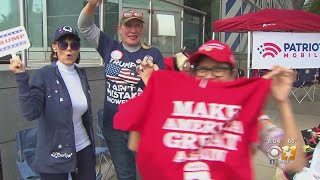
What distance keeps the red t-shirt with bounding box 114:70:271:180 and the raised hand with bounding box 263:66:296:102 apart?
40mm

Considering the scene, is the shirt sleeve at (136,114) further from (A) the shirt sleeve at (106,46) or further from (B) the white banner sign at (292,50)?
(B) the white banner sign at (292,50)

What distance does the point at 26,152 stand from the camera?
380 centimetres

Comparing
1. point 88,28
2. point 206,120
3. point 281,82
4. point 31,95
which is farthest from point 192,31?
point 206,120

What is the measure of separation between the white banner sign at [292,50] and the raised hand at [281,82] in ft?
16.7

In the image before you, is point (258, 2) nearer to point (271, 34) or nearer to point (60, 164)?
point (271, 34)

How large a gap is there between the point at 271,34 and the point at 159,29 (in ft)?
6.50

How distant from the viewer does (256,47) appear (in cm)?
702

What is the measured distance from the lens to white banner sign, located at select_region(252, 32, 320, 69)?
677 cm

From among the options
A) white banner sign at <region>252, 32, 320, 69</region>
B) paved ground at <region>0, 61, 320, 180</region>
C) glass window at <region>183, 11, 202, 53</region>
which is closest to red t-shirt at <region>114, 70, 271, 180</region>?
paved ground at <region>0, 61, 320, 180</region>

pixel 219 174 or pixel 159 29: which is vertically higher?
pixel 159 29

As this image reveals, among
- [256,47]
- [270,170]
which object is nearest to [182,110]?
[270,170]

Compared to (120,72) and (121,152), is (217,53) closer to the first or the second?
(120,72)

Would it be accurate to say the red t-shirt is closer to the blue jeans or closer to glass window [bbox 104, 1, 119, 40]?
the blue jeans

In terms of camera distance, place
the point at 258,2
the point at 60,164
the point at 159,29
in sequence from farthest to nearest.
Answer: the point at 258,2 < the point at 159,29 < the point at 60,164
